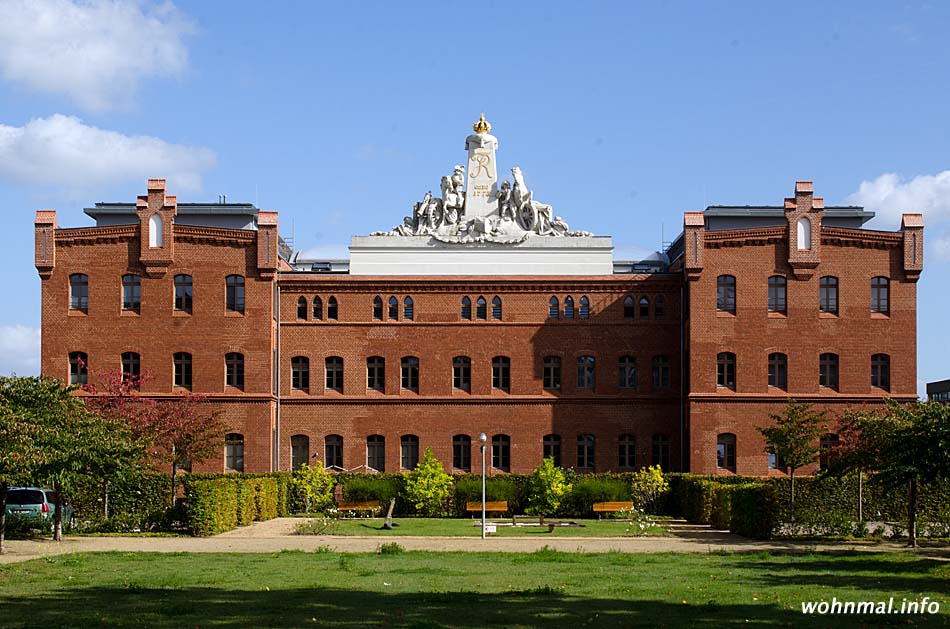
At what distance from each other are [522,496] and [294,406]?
1090 cm

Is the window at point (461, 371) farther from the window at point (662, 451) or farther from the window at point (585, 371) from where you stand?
the window at point (662, 451)

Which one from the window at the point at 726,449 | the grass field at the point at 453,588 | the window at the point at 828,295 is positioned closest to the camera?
the grass field at the point at 453,588

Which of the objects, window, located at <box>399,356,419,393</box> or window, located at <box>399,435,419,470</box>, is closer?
window, located at <box>399,435,419,470</box>

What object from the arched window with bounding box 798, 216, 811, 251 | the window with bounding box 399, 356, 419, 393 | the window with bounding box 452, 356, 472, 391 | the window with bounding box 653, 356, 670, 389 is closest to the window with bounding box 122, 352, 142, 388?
the window with bounding box 399, 356, 419, 393

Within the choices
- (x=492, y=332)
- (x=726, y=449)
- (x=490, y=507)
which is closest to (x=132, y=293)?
(x=492, y=332)

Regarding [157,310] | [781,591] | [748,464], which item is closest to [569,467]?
[748,464]

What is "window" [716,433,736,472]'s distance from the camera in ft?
167

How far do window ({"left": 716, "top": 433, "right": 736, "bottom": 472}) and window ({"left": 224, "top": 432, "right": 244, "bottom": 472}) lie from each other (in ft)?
63.6

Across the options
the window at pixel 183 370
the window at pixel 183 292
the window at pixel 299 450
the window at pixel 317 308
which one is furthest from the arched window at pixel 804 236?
the window at pixel 183 370

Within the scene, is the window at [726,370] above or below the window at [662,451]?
above

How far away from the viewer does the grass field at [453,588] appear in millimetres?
17766

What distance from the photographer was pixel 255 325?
5184 centimetres

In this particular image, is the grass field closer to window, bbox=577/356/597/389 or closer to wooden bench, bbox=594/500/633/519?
wooden bench, bbox=594/500/633/519

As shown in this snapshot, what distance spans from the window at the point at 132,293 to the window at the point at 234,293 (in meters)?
3.63
